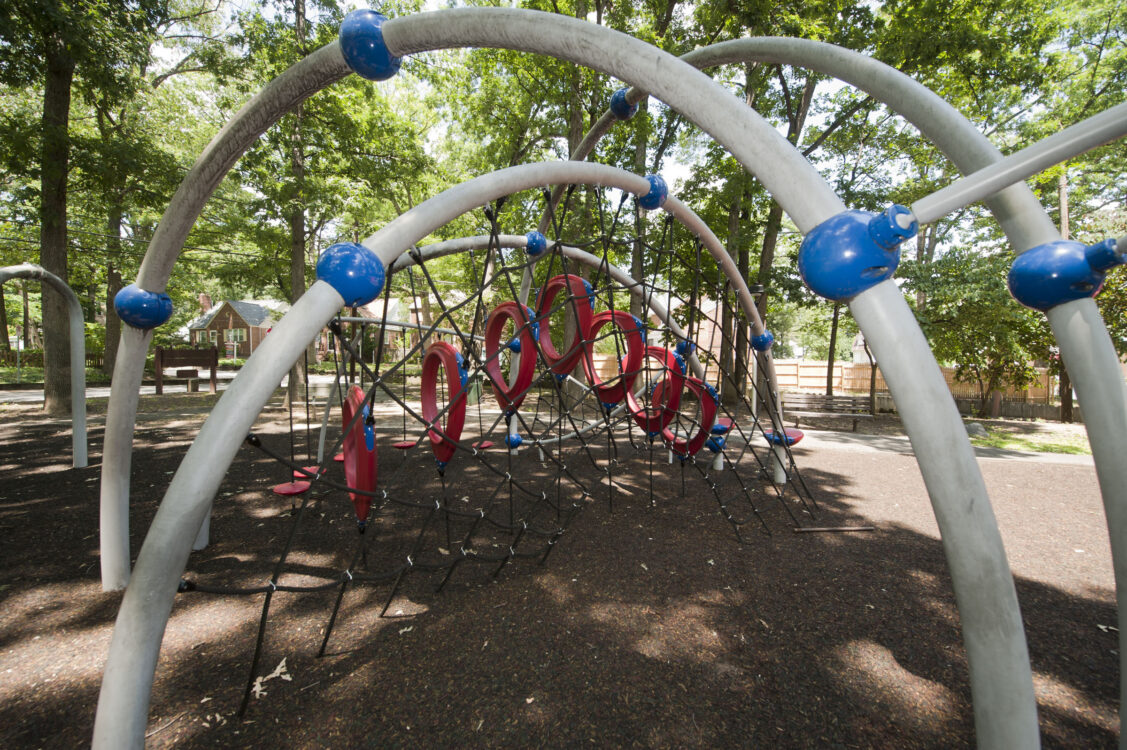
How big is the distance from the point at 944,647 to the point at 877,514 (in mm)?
2317

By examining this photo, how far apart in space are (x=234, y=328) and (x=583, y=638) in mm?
46594

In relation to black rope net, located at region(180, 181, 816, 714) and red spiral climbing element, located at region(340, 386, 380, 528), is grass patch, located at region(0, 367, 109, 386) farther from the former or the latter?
red spiral climbing element, located at region(340, 386, 380, 528)

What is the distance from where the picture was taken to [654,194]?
9.93 ft

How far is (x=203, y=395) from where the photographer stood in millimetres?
13617

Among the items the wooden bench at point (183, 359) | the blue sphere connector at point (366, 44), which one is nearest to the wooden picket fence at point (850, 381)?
the wooden bench at point (183, 359)

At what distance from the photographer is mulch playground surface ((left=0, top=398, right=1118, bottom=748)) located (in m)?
1.85

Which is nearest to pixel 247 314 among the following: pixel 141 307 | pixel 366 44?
pixel 141 307

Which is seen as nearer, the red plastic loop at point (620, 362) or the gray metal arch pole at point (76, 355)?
the red plastic loop at point (620, 362)

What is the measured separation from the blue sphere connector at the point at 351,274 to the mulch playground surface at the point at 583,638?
3.92 ft

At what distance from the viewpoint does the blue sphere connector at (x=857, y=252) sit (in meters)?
1.08

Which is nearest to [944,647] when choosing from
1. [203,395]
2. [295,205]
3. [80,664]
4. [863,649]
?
[863,649]

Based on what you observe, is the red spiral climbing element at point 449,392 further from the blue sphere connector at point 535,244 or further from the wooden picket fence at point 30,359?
the wooden picket fence at point 30,359

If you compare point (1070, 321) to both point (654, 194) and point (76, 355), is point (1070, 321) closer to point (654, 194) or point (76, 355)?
point (654, 194)

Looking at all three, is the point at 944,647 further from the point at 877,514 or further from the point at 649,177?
the point at 649,177
